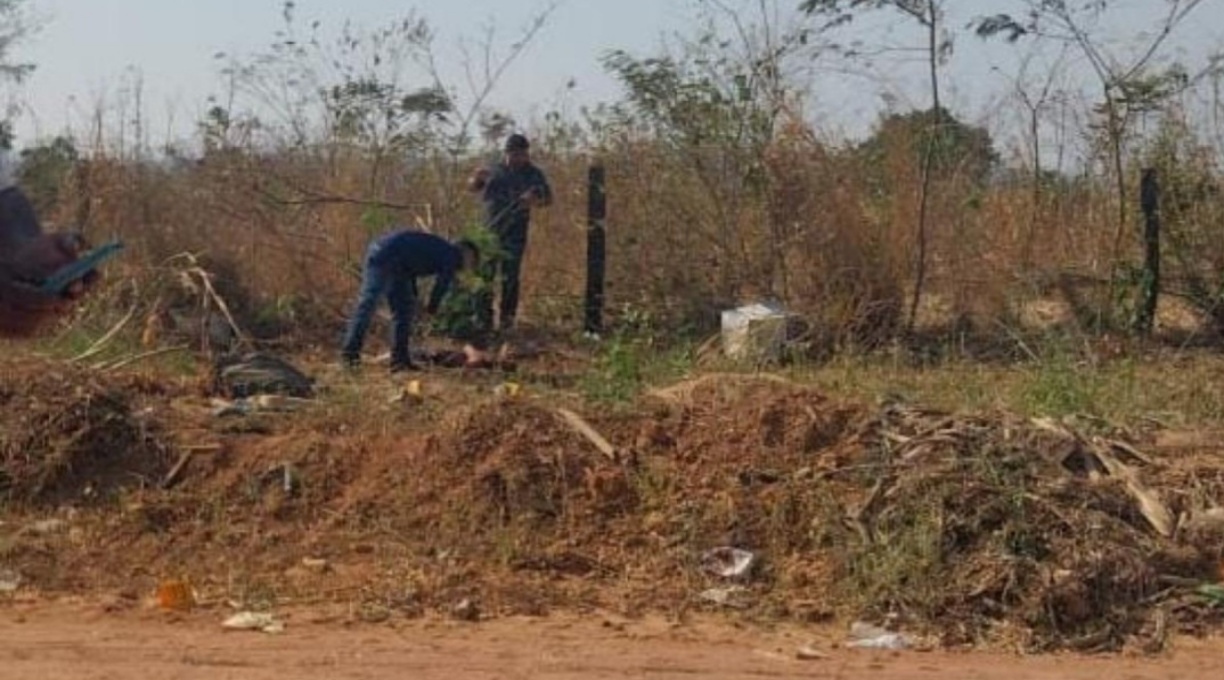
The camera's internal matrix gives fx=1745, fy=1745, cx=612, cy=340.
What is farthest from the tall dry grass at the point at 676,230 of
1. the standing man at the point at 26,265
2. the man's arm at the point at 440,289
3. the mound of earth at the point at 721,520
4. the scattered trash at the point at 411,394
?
the standing man at the point at 26,265

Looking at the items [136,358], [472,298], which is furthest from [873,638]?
[472,298]

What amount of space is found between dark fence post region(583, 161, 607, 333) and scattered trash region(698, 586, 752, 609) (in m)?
6.28

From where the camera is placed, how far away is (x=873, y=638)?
20.2 feet

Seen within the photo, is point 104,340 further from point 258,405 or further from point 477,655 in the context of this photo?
point 477,655

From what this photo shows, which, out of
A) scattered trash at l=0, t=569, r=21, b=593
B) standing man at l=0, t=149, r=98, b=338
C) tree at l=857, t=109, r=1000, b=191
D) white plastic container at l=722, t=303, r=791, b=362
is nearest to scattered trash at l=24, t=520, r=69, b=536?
scattered trash at l=0, t=569, r=21, b=593

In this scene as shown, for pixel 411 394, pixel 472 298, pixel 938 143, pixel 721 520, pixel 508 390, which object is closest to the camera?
pixel 721 520

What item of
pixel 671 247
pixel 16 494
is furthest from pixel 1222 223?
pixel 16 494

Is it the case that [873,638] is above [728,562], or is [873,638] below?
below

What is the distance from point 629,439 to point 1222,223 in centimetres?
641

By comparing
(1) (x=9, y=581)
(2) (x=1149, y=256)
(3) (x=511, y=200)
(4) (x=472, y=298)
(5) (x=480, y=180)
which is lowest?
(1) (x=9, y=581)

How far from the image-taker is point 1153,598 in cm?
639

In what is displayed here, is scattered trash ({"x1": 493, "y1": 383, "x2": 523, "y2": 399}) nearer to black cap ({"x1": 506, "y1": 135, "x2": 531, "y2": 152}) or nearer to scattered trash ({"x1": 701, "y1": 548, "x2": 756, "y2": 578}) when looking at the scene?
scattered trash ({"x1": 701, "y1": 548, "x2": 756, "y2": 578})

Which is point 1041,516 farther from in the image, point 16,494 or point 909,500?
point 16,494

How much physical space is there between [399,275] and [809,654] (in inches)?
231
